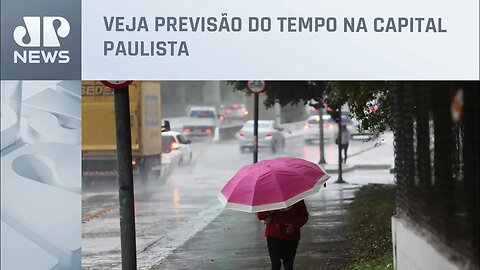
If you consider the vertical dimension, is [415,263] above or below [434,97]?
below

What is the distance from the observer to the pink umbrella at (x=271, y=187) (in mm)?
7855

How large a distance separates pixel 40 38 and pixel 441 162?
3.06 m

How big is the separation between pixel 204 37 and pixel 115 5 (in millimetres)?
639

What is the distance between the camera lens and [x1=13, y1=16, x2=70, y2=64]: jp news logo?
6062 millimetres

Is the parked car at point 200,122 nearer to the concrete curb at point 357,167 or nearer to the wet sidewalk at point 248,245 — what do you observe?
the concrete curb at point 357,167

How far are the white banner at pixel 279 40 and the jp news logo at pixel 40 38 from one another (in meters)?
0.16

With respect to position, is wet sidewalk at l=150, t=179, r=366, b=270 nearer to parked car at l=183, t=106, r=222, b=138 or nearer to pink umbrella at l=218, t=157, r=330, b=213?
pink umbrella at l=218, t=157, r=330, b=213

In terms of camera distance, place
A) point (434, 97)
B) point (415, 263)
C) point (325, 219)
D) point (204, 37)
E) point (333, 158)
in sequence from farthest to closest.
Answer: point (333, 158)
point (325, 219)
point (415, 263)
point (434, 97)
point (204, 37)

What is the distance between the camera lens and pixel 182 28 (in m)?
6.08

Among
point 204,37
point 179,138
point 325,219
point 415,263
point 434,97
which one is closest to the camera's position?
point 204,37

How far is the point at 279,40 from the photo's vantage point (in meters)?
6.10

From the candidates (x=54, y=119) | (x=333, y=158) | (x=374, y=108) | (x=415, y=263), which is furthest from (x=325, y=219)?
(x=333, y=158)

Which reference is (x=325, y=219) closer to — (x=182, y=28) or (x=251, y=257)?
(x=251, y=257)

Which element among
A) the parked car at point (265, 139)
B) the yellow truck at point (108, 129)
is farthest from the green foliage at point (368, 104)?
the parked car at point (265, 139)
